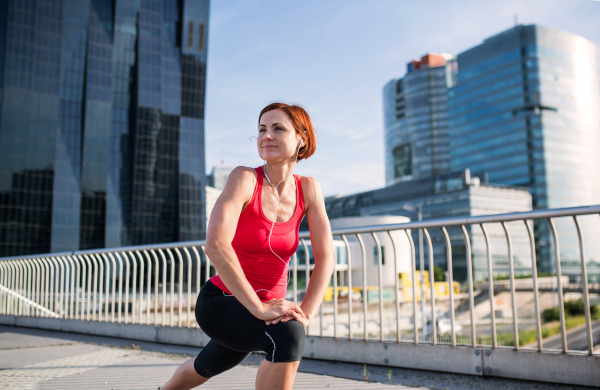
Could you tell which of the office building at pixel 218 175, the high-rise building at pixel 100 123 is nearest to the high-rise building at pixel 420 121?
the office building at pixel 218 175

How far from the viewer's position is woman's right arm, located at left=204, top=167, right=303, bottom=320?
1601 mm

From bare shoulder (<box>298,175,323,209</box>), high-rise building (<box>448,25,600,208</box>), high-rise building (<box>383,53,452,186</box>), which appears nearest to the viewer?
bare shoulder (<box>298,175,323,209</box>)

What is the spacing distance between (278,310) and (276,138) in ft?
2.30

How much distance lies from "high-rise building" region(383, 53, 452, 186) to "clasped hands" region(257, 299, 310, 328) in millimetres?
136402

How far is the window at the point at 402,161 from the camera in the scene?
142750 millimetres

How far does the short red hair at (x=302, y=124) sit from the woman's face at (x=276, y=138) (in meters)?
0.02

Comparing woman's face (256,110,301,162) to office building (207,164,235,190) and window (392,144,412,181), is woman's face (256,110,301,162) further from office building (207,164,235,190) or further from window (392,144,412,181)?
window (392,144,412,181)

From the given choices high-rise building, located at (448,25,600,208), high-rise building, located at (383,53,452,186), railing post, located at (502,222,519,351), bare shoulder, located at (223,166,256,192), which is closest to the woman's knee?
bare shoulder, located at (223,166,256,192)

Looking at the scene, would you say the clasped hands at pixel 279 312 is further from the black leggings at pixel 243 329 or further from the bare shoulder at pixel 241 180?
the bare shoulder at pixel 241 180

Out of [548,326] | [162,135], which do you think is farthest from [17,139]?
[548,326]

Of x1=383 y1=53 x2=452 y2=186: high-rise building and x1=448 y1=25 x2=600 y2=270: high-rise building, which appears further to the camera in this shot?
x1=383 y1=53 x2=452 y2=186: high-rise building

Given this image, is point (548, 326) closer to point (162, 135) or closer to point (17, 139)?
point (162, 135)

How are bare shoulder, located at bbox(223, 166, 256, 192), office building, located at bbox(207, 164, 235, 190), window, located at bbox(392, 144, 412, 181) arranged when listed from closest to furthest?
bare shoulder, located at bbox(223, 166, 256, 192) → office building, located at bbox(207, 164, 235, 190) → window, located at bbox(392, 144, 412, 181)

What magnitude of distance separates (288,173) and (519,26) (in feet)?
391
